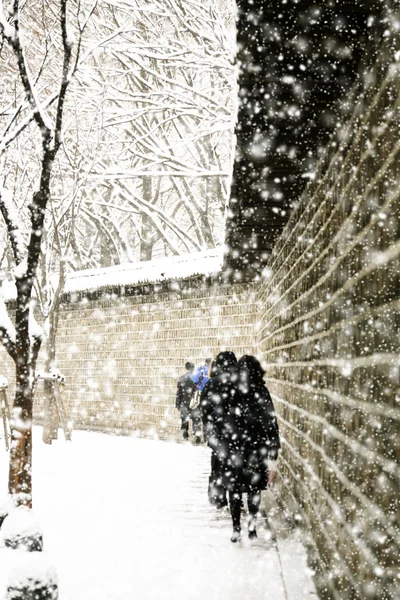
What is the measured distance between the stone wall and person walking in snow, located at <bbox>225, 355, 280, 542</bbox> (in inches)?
292

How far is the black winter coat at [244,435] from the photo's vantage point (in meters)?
6.72

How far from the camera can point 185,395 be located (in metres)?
14.0

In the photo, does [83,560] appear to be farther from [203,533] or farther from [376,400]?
[376,400]

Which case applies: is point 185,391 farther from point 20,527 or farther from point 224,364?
point 20,527

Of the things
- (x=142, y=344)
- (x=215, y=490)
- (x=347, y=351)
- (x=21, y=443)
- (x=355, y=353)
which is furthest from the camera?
(x=142, y=344)

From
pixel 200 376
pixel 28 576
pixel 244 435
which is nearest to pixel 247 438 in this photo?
pixel 244 435

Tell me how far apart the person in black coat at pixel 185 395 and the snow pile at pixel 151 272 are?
1979 mm

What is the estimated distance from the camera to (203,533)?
22.7 ft

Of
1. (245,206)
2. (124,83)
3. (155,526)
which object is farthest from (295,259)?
(124,83)

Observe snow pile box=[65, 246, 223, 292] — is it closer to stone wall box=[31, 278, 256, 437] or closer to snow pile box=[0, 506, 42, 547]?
stone wall box=[31, 278, 256, 437]

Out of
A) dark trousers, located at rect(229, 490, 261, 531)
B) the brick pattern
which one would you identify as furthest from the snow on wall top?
Result: the brick pattern

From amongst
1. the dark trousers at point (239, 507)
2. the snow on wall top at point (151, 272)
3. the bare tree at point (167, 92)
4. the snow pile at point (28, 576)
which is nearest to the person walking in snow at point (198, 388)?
the snow on wall top at point (151, 272)

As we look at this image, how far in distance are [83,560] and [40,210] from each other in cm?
283

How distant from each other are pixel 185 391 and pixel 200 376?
1.31 ft
